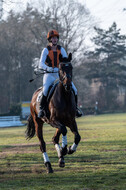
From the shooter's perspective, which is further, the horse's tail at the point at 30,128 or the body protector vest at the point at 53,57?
the horse's tail at the point at 30,128

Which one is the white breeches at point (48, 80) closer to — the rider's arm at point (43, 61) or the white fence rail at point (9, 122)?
the rider's arm at point (43, 61)

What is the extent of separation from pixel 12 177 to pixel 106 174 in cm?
219

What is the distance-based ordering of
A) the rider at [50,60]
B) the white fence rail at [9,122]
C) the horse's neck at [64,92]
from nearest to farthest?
the horse's neck at [64,92]
the rider at [50,60]
the white fence rail at [9,122]

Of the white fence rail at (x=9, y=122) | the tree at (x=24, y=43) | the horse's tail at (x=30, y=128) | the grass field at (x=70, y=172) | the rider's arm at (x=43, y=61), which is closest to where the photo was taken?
the grass field at (x=70, y=172)

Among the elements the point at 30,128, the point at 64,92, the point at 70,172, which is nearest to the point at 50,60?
the point at 64,92

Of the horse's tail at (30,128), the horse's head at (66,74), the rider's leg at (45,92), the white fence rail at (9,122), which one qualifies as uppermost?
the horse's head at (66,74)

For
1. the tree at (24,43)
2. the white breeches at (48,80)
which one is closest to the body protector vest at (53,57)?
the white breeches at (48,80)

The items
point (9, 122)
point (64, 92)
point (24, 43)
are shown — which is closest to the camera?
point (64, 92)

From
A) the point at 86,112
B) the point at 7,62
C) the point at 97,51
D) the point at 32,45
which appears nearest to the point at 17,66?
the point at 7,62

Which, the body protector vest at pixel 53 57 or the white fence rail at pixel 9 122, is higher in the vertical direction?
the body protector vest at pixel 53 57

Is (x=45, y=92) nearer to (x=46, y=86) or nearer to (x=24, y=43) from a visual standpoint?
(x=46, y=86)

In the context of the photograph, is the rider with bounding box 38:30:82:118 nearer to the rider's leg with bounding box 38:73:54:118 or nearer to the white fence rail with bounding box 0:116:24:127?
the rider's leg with bounding box 38:73:54:118

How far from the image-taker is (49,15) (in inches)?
2057

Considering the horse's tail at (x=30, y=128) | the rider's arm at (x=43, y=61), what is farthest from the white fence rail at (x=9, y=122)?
the rider's arm at (x=43, y=61)
